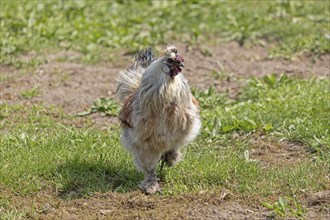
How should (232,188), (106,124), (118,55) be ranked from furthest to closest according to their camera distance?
(118,55), (106,124), (232,188)

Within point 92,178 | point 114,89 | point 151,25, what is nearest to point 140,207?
point 92,178

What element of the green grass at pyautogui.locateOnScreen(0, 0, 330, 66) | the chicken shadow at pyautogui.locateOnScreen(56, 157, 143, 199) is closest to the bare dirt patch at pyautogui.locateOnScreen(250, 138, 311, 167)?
the chicken shadow at pyautogui.locateOnScreen(56, 157, 143, 199)

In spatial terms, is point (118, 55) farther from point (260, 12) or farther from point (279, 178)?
point (279, 178)

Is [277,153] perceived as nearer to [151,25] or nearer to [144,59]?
[144,59]

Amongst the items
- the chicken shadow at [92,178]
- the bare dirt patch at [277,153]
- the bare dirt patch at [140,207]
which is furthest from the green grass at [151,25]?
the bare dirt patch at [140,207]

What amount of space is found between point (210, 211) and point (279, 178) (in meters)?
1.12

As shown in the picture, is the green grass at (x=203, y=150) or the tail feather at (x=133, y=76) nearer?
the green grass at (x=203, y=150)

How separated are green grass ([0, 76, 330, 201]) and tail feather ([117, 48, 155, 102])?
635mm

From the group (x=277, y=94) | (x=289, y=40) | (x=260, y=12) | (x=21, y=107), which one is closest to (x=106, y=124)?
(x=21, y=107)

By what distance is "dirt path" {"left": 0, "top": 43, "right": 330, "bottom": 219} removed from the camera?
24.0ft

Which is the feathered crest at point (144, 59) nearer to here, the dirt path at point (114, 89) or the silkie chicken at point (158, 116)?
the silkie chicken at point (158, 116)

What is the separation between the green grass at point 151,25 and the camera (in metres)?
13.1

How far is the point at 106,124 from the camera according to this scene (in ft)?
34.0

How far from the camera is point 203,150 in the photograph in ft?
29.8
